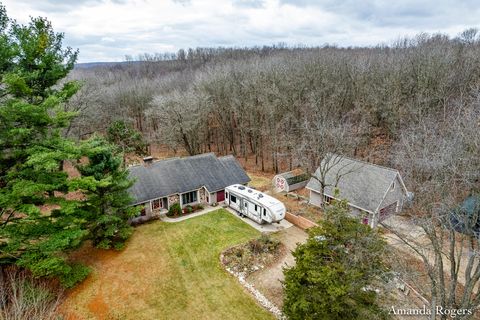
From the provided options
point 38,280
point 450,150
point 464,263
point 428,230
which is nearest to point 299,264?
point 428,230

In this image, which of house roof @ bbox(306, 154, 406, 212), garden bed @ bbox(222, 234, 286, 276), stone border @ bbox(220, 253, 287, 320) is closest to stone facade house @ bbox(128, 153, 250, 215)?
garden bed @ bbox(222, 234, 286, 276)

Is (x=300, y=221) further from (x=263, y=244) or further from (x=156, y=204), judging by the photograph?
(x=156, y=204)

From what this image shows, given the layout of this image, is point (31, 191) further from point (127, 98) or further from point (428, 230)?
point (127, 98)

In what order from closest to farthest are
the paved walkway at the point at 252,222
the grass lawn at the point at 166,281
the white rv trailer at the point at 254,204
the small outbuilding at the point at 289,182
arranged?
the grass lawn at the point at 166,281 < the white rv trailer at the point at 254,204 < the paved walkway at the point at 252,222 < the small outbuilding at the point at 289,182

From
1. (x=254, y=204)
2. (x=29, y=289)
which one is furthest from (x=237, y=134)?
(x=29, y=289)

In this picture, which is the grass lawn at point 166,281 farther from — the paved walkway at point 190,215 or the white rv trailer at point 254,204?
the paved walkway at point 190,215

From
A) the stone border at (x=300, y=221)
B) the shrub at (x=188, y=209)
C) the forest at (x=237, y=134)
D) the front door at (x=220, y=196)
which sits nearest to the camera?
the forest at (x=237, y=134)

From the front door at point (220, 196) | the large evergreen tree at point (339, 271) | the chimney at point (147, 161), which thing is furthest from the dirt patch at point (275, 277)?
the chimney at point (147, 161)
